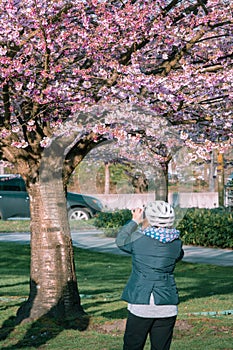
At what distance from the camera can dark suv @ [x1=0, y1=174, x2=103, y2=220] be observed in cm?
2727

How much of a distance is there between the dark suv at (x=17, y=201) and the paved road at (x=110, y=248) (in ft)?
8.96

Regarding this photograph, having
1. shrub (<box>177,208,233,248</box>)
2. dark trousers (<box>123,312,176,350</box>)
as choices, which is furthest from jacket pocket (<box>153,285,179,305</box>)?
shrub (<box>177,208,233,248</box>)

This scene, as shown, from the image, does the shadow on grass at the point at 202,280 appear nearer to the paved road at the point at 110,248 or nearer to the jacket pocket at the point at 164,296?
the paved road at the point at 110,248

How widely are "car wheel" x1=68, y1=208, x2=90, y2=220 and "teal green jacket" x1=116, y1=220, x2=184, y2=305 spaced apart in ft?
73.8

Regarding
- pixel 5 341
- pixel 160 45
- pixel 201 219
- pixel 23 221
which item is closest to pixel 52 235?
pixel 5 341

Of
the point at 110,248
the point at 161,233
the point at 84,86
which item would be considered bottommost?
the point at 110,248

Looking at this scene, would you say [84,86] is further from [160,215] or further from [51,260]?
[160,215]

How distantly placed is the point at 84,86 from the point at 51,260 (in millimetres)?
2188

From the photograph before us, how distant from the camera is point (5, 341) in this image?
7.52 meters

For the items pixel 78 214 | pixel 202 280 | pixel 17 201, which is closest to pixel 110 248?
pixel 202 280

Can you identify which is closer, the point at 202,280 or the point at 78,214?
the point at 202,280

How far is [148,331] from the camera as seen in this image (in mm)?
5000

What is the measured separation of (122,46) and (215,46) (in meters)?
1.42

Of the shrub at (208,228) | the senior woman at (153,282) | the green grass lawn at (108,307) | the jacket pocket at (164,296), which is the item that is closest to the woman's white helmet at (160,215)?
the senior woman at (153,282)
